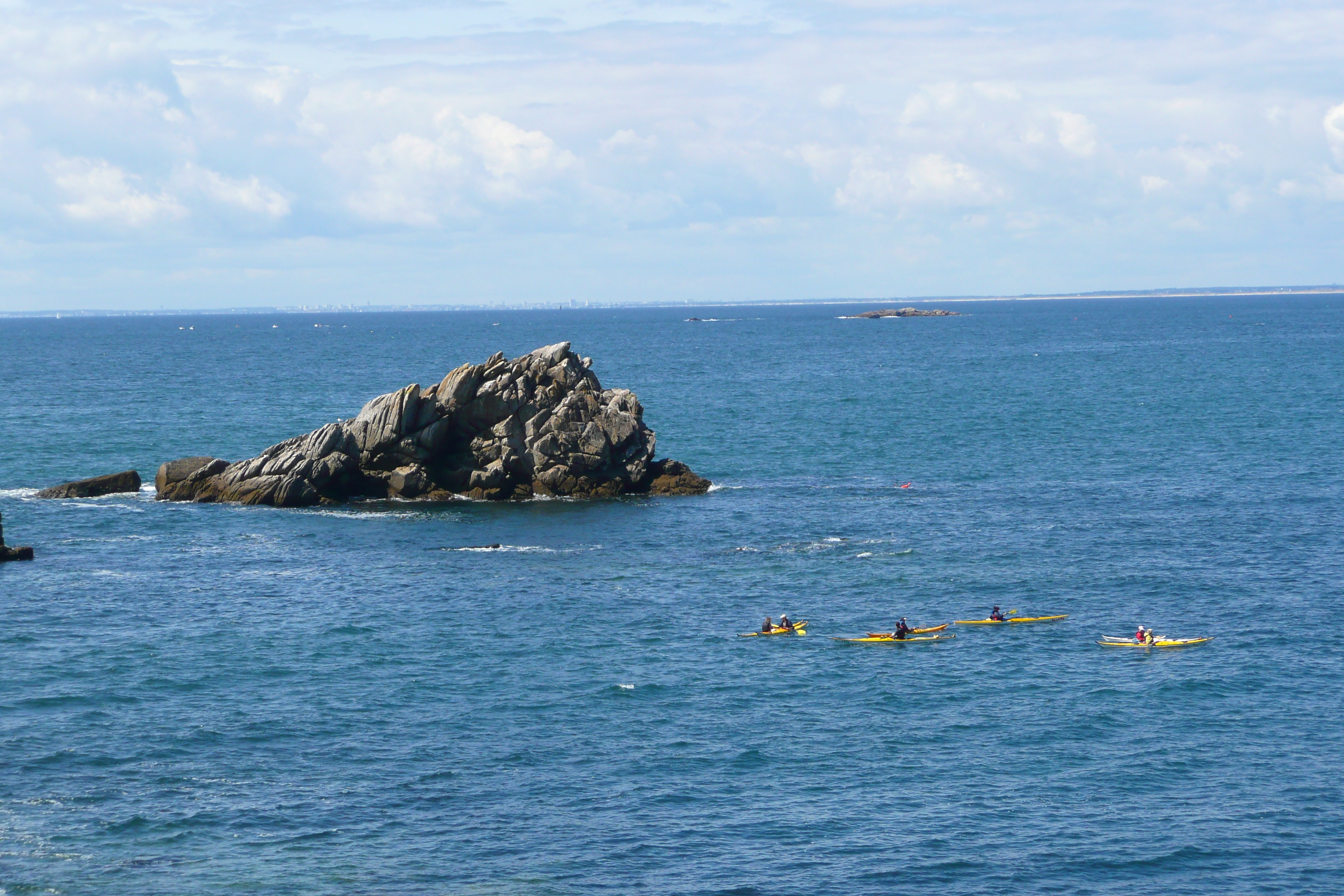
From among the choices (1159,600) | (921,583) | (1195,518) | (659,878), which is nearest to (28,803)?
(659,878)

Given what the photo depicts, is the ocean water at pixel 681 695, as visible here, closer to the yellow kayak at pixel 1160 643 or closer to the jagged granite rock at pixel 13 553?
the yellow kayak at pixel 1160 643

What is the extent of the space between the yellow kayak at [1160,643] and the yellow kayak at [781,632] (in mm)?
14106

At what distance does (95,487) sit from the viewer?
102 m

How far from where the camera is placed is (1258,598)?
68.7 metres

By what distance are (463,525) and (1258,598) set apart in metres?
50.1

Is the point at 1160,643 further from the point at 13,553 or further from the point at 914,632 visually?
the point at 13,553

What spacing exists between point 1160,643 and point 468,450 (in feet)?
183

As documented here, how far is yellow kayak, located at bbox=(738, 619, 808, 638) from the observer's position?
2500 inches

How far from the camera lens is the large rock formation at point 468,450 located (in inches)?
3829

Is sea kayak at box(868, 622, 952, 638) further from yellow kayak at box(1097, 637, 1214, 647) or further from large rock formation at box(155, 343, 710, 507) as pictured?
large rock formation at box(155, 343, 710, 507)

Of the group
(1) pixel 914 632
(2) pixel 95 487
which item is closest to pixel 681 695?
(1) pixel 914 632

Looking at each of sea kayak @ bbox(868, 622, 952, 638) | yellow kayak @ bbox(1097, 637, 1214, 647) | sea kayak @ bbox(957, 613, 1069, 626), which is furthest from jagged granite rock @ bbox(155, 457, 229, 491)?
yellow kayak @ bbox(1097, 637, 1214, 647)

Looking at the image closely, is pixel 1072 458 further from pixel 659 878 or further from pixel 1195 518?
pixel 659 878

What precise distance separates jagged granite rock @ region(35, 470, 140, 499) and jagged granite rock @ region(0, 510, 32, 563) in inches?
831
